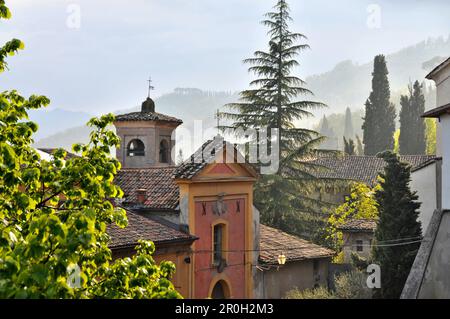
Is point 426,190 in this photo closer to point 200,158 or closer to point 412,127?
point 200,158

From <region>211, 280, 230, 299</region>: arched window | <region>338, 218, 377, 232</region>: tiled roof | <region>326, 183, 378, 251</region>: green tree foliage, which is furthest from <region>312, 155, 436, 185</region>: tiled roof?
<region>211, 280, 230, 299</region>: arched window

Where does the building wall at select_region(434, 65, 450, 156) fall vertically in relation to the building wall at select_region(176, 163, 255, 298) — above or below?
above

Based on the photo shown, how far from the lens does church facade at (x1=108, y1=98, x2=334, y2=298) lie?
20.3 m

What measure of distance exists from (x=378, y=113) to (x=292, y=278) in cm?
4956

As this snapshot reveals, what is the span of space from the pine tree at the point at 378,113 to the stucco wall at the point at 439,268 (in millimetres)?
56535

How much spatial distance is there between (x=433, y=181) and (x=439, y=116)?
4.98 metres

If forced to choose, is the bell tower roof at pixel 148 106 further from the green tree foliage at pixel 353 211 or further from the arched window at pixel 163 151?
the green tree foliage at pixel 353 211

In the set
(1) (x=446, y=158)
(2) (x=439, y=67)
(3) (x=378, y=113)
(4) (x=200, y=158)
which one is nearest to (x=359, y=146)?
(3) (x=378, y=113)

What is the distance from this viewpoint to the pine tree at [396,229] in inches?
812

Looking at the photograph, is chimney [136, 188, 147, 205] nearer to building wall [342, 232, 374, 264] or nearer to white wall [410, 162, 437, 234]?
white wall [410, 162, 437, 234]

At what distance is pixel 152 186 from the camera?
22.2 meters

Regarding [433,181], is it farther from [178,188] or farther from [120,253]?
[120,253]

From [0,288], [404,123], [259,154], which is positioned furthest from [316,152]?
[404,123]

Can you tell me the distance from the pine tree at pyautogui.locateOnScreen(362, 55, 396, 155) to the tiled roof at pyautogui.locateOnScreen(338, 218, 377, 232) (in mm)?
38254
